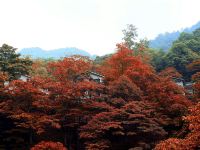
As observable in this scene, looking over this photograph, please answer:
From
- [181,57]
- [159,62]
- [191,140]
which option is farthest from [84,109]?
[159,62]

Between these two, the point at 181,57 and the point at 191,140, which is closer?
the point at 191,140

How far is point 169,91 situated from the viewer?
26.5 meters

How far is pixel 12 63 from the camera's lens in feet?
92.8

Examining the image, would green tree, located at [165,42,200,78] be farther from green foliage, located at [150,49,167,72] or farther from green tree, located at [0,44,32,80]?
green tree, located at [0,44,32,80]

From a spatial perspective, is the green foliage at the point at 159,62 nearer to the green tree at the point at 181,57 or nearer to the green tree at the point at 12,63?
the green tree at the point at 181,57

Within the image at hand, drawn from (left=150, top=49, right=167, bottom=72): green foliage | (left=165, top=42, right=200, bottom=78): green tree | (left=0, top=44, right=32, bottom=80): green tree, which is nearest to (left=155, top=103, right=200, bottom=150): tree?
(left=0, top=44, right=32, bottom=80): green tree

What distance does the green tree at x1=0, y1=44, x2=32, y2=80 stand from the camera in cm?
2781

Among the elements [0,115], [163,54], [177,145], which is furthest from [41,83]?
[163,54]

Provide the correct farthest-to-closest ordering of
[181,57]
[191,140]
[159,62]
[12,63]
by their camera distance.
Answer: [159,62], [181,57], [12,63], [191,140]

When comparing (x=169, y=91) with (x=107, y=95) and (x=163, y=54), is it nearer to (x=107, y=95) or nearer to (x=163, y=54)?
(x=107, y=95)

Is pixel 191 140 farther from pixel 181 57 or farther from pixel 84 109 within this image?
pixel 181 57

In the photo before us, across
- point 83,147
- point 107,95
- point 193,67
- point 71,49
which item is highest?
point 71,49

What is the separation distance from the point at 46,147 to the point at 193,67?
76.4 feet

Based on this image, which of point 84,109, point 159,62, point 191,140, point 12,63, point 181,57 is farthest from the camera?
point 159,62
